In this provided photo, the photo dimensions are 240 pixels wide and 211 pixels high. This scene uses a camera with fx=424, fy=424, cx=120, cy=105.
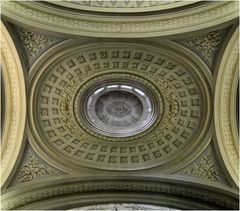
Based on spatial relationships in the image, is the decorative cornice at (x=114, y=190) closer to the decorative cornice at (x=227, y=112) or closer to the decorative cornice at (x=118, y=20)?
the decorative cornice at (x=227, y=112)

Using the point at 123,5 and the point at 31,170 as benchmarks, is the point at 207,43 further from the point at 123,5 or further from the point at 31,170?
the point at 31,170

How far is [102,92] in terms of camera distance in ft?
42.9

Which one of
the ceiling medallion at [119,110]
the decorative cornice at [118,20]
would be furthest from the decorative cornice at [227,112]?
the ceiling medallion at [119,110]

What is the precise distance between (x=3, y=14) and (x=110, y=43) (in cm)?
294

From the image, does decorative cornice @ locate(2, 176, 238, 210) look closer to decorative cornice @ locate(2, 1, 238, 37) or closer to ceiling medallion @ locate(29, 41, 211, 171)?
ceiling medallion @ locate(29, 41, 211, 171)

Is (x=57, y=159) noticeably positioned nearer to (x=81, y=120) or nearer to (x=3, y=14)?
(x=81, y=120)

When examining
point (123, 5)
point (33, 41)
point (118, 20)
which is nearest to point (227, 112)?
point (118, 20)

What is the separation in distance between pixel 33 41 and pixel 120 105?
3429 millimetres

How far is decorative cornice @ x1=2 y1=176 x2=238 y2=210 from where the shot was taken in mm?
12688

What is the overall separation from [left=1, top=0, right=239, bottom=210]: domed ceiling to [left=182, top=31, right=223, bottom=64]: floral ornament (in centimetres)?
3

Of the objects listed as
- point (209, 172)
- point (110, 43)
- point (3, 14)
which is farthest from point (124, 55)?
point (209, 172)

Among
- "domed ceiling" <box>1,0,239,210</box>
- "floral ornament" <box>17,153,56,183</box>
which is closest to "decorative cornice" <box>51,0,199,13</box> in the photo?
"domed ceiling" <box>1,0,239,210</box>

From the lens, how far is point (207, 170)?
12859mm

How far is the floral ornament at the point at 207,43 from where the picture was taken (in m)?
11.5
